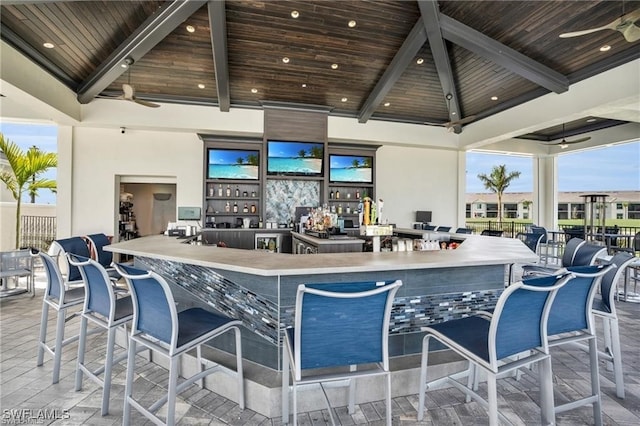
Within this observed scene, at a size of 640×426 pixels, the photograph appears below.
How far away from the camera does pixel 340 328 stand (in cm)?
151

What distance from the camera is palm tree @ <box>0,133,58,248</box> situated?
597 centimetres

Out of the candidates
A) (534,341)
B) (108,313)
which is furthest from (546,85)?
(108,313)

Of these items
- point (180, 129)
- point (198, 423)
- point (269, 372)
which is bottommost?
point (198, 423)

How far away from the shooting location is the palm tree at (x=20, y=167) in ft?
19.6

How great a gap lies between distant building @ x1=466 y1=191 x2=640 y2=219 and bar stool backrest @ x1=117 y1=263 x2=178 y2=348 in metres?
9.47

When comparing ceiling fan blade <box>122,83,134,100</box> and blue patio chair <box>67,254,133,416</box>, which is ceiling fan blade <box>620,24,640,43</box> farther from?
ceiling fan blade <box>122,83,134,100</box>

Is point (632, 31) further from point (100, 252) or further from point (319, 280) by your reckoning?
point (100, 252)

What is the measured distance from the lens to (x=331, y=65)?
19.7 ft

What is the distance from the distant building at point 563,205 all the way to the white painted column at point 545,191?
2.07ft

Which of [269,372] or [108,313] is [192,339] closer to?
[269,372]

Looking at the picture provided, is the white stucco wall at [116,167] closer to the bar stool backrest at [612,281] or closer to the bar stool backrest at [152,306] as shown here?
the bar stool backrest at [152,306]

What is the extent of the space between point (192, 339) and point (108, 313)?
0.84 m

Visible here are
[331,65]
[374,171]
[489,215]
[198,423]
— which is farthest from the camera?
[489,215]

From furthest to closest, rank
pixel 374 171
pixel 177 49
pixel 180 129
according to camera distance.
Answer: pixel 374 171 < pixel 180 129 < pixel 177 49
